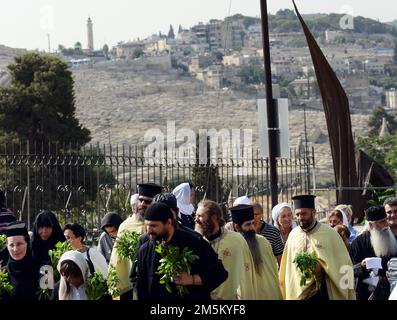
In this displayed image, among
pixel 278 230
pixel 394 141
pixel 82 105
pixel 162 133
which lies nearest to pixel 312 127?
→ pixel 162 133

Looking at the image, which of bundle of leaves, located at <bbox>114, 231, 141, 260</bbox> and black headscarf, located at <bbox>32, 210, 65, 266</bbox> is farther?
black headscarf, located at <bbox>32, 210, 65, 266</bbox>

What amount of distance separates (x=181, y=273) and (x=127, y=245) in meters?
1.58

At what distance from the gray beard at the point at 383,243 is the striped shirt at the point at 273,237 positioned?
37.4 inches

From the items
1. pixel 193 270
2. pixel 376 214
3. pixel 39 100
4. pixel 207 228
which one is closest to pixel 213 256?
pixel 193 270

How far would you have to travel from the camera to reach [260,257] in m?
10.6

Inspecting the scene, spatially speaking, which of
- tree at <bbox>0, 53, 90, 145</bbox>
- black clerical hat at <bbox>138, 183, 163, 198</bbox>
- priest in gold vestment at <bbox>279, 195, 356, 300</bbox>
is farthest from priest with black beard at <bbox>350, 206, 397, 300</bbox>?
tree at <bbox>0, 53, 90, 145</bbox>

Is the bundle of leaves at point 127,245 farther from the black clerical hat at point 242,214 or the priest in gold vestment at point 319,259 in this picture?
the priest in gold vestment at point 319,259

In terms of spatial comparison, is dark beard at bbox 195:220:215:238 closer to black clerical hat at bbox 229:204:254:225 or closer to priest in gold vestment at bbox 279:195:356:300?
black clerical hat at bbox 229:204:254:225

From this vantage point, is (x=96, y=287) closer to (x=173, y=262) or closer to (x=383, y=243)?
(x=173, y=262)

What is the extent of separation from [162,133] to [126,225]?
424 ft

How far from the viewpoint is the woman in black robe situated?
32.6 feet

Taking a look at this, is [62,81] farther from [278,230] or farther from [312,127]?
[312,127]

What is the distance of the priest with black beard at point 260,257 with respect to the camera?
10500mm

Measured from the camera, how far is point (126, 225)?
1108 centimetres
